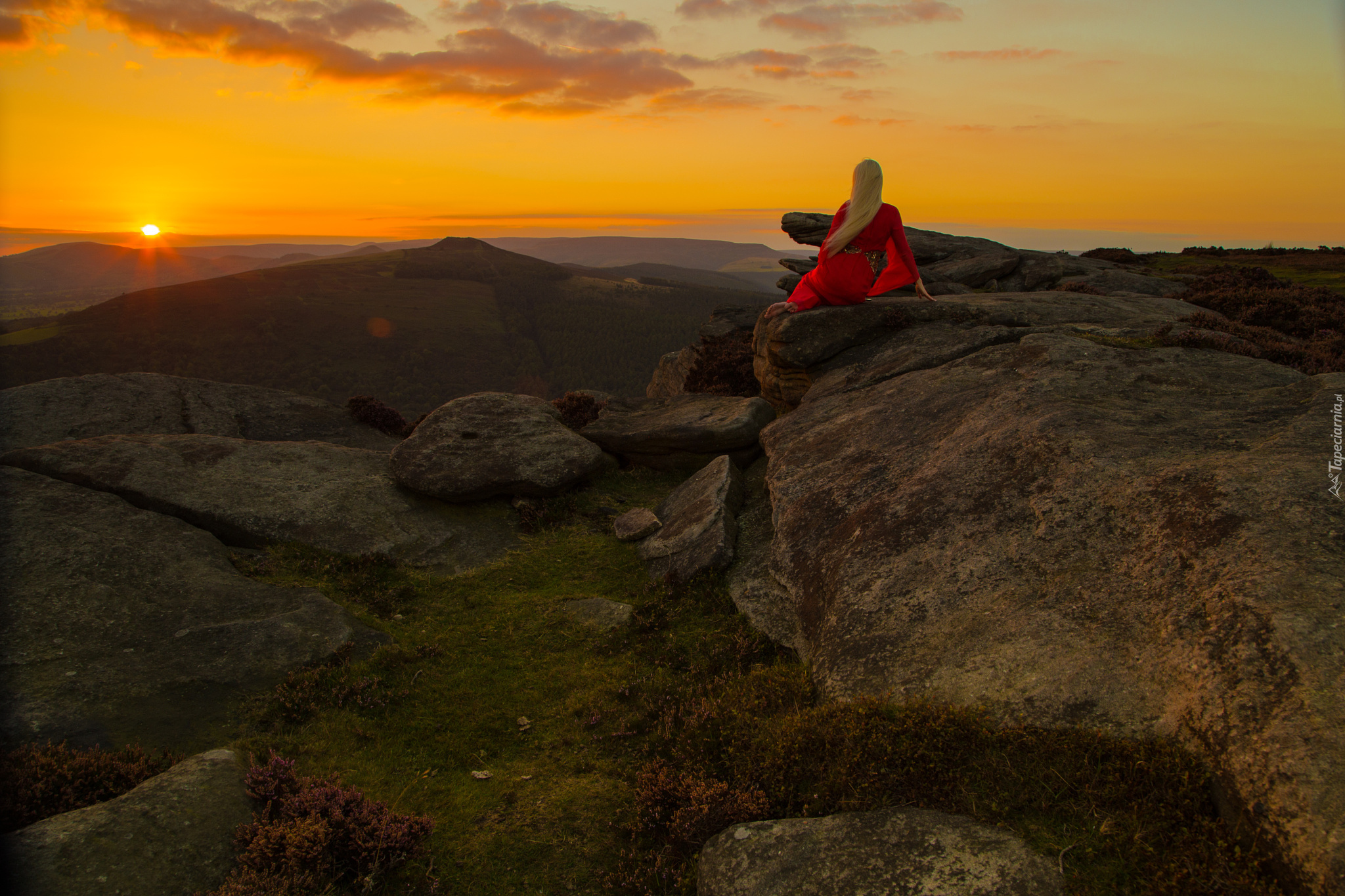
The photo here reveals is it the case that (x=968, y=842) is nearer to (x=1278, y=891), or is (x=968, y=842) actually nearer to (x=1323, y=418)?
(x=1278, y=891)

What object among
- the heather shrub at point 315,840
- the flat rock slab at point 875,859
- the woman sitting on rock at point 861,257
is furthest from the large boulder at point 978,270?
the heather shrub at point 315,840

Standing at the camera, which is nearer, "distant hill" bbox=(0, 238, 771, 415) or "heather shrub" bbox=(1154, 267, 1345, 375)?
"heather shrub" bbox=(1154, 267, 1345, 375)

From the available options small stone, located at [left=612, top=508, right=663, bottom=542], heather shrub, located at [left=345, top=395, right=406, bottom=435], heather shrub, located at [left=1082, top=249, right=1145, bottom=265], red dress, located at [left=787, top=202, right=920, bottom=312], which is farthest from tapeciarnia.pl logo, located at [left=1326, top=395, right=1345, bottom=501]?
heather shrub, located at [left=1082, top=249, right=1145, bottom=265]

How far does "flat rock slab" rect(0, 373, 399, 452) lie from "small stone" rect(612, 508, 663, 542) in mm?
10172

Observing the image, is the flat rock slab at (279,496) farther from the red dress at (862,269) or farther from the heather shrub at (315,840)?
the red dress at (862,269)

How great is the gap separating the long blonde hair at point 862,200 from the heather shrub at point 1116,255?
3544cm

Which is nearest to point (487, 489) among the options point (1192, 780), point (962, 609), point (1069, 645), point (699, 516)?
point (699, 516)

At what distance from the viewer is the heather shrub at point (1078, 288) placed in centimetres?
2266

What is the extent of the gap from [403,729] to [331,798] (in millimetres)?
2167

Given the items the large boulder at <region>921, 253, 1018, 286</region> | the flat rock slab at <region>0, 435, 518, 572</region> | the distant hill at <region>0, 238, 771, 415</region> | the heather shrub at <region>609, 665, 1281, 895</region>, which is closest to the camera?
the heather shrub at <region>609, 665, 1281, 895</region>

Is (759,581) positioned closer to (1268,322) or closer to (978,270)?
(1268,322)

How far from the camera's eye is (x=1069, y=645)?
6.70 m

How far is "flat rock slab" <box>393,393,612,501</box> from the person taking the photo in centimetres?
1498

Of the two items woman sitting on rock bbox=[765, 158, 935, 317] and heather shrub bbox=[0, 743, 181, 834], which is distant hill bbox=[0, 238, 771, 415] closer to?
woman sitting on rock bbox=[765, 158, 935, 317]
